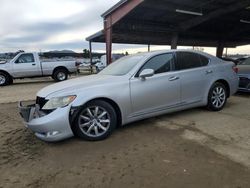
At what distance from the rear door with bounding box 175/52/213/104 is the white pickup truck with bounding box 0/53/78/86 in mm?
11470

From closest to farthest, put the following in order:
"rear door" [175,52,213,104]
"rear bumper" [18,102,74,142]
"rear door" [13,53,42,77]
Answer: "rear bumper" [18,102,74,142] → "rear door" [175,52,213,104] → "rear door" [13,53,42,77]

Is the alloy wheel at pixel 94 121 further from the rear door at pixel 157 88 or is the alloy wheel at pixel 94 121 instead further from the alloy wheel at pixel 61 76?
the alloy wheel at pixel 61 76

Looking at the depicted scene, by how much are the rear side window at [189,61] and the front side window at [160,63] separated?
0.21 m

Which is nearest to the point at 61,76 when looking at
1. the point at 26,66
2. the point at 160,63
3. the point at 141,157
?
the point at 26,66

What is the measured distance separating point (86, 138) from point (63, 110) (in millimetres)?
635

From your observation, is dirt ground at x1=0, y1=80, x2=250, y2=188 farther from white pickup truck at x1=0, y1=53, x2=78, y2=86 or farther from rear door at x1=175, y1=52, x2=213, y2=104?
white pickup truck at x1=0, y1=53, x2=78, y2=86

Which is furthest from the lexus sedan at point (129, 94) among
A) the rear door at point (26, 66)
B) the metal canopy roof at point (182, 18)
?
the rear door at point (26, 66)

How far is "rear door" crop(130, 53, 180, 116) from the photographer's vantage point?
187 inches

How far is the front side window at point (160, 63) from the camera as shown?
5137 mm

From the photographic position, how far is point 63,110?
4039 mm

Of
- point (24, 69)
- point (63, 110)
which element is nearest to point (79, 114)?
point (63, 110)

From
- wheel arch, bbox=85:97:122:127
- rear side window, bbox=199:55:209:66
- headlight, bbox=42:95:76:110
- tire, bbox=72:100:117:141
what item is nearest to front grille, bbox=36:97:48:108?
headlight, bbox=42:95:76:110

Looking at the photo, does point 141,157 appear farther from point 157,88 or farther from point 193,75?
point 193,75

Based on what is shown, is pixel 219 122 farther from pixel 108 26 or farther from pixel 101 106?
pixel 108 26
